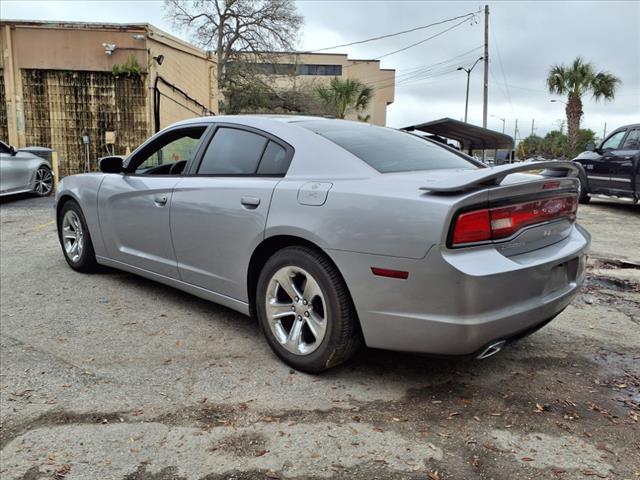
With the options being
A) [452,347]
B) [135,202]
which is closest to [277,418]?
[452,347]

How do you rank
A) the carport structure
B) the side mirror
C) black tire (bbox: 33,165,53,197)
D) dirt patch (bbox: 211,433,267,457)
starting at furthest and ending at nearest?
1. the carport structure
2. black tire (bbox: 33,165,53,197)
3. the side mirror
4. dirt patch (bbox: 211,433,267,457)

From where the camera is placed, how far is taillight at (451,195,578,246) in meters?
2.45

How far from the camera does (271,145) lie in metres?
3.41

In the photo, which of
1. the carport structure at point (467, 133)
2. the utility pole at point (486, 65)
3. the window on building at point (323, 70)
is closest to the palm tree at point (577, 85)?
the utility pole at point (486, 65)

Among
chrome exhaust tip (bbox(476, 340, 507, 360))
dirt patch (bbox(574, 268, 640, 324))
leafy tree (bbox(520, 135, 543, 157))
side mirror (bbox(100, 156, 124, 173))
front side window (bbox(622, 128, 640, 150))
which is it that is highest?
leafy tree (bbox(520, 135, 543, 157))

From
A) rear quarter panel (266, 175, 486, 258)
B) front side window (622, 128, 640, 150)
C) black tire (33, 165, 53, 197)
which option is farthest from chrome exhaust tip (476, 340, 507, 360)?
black tire (33, 165, 53, 197)

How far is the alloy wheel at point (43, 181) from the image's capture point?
11.8 meters

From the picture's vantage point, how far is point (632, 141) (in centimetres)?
1062

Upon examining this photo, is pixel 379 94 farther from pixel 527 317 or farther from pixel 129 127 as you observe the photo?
pixel 527 317

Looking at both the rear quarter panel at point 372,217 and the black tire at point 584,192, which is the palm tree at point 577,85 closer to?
the black tire at point 584,192

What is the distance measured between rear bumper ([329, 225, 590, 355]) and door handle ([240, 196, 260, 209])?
2.29ft

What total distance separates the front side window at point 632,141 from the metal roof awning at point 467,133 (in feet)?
13.6

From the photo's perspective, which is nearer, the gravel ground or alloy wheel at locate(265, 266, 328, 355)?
the gravel ground

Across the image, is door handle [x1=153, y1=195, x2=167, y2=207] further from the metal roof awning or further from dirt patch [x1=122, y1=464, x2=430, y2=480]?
the metal roof awning
